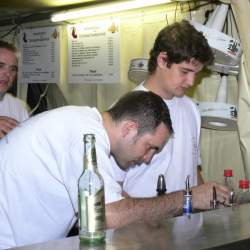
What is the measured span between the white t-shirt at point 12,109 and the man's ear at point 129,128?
1412 mm

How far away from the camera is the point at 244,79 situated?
2172 mm

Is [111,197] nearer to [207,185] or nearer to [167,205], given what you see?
[167,205]

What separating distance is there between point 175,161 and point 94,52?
1307 mm

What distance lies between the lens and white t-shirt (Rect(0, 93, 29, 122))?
8.98 ft

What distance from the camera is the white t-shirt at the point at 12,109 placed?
2736mm

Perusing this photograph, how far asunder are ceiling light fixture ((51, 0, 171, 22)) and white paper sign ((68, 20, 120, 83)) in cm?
11

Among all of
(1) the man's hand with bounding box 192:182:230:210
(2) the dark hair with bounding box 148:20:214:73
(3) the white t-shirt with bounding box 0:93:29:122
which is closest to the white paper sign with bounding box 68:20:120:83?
(3) the white t-shirt with bounding box 0:93:29:122

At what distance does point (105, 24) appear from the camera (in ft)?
10.1

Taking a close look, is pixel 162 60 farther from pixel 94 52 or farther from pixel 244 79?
pixel 94 52

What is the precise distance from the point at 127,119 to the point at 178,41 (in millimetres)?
781

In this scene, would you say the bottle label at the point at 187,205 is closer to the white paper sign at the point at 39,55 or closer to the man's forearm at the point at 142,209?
the man's forearm at the point at 142,209

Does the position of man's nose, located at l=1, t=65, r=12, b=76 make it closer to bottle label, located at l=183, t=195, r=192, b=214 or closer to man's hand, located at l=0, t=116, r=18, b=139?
man's hand, located at l=0, t=116, r=18, b=139

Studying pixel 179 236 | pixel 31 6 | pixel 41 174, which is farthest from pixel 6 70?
pixel 179 236

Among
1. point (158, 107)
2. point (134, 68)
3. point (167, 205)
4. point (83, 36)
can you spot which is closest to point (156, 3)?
point (134, 68)
